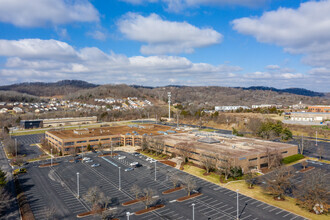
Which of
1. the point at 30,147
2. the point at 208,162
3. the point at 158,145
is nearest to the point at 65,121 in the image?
the point at 30,147

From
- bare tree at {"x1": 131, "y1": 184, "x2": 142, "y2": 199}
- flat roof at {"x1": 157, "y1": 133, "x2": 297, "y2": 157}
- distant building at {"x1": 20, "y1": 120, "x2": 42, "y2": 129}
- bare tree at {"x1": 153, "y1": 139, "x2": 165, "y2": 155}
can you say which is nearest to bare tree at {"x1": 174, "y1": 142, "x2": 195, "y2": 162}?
flat roof at {"x1": 157, "y1": 133, "x2": 297, "y2": 157}

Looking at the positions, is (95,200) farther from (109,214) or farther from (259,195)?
(259,195)

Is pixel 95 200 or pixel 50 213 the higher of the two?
pixel 95 200

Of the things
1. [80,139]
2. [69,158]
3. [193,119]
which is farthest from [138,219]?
[193,119]

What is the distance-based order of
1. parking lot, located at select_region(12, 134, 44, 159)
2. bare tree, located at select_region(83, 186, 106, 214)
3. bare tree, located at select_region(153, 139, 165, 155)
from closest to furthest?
bare tree, located at select_region(83, 186, 106, 214) → bare tree, located at select_region(153, 139, 165, 155) → parking lot, located at select_region(12, 134, 44, 159)

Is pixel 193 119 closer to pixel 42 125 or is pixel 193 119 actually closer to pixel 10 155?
pixel 42 125

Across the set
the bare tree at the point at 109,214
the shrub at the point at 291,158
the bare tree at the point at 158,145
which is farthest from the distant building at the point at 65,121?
the shrub at the point at 291,158

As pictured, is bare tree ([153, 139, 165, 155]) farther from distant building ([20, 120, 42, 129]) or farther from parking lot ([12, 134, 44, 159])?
distant building ([20, 120, 42, 129])

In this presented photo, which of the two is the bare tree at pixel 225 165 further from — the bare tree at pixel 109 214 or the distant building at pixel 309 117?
the distant building at pixel 309 117

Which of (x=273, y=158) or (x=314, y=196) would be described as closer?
(x=314, y=196)
